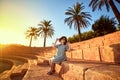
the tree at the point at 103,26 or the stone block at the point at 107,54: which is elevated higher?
the tree at the point at 103,26

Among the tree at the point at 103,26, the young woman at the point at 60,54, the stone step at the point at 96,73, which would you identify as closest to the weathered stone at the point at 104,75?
the stone step at the point at 96,73

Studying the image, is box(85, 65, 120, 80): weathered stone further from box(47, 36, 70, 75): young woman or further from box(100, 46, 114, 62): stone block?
box(47, 36, 70, 75): young woman

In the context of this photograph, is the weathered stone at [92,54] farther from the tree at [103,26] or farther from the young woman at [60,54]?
the tree at [103,26]

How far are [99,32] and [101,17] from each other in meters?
3.49

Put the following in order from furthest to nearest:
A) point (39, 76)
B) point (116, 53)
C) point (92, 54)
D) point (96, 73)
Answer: point (92, 54)
point (39, 76)
point (116, 53)
point (96, 73)

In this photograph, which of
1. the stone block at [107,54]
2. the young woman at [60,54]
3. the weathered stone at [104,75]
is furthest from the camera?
the young woman at [60,54]

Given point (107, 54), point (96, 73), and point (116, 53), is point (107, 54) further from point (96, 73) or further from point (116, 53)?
point (96, 73)

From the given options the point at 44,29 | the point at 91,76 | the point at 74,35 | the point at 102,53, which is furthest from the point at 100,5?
the point at 44,29

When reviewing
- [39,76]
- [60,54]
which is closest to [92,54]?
[60,54]

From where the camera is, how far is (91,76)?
8.25ft

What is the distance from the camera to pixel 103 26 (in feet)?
89.1

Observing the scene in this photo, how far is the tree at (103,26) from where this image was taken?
87.4ft

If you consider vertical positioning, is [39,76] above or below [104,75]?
below

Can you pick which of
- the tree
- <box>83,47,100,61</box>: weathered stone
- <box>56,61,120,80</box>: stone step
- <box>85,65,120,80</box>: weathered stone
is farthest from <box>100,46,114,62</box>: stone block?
the tree
